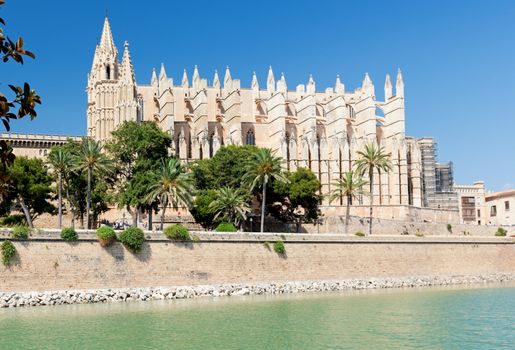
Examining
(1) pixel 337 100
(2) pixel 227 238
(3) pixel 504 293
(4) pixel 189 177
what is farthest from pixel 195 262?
(1) pixel 337 100

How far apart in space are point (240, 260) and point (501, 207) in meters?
41.6

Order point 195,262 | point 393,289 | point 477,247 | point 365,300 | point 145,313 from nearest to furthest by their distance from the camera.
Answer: point 145,313, point 365,300, point 195,262, point 393,289, point 477,247

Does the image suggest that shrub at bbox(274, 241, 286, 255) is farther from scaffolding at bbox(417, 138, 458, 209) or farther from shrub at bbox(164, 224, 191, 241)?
scaffolding at bbox(417, 138, 458, 209)

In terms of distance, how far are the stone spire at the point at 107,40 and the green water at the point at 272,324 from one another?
A: 1471 inches

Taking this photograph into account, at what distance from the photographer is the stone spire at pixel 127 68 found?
189ft

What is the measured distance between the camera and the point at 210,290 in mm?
33156

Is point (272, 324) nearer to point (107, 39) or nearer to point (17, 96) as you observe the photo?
point (17, 96)

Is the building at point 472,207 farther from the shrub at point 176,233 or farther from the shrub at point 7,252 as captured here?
the shrub at point 7,252

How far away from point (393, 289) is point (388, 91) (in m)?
33.7

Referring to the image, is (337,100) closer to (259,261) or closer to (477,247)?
(477,247)

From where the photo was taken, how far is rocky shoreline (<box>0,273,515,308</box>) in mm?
29188

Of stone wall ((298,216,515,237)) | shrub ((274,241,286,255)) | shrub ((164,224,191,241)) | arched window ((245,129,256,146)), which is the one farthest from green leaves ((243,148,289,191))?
arched window ((245,129,256,146))

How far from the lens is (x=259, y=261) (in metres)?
36.2

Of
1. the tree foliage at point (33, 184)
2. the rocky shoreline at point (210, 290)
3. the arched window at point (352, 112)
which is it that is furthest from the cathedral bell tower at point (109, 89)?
the rocky shoreline at point (210, 290)
